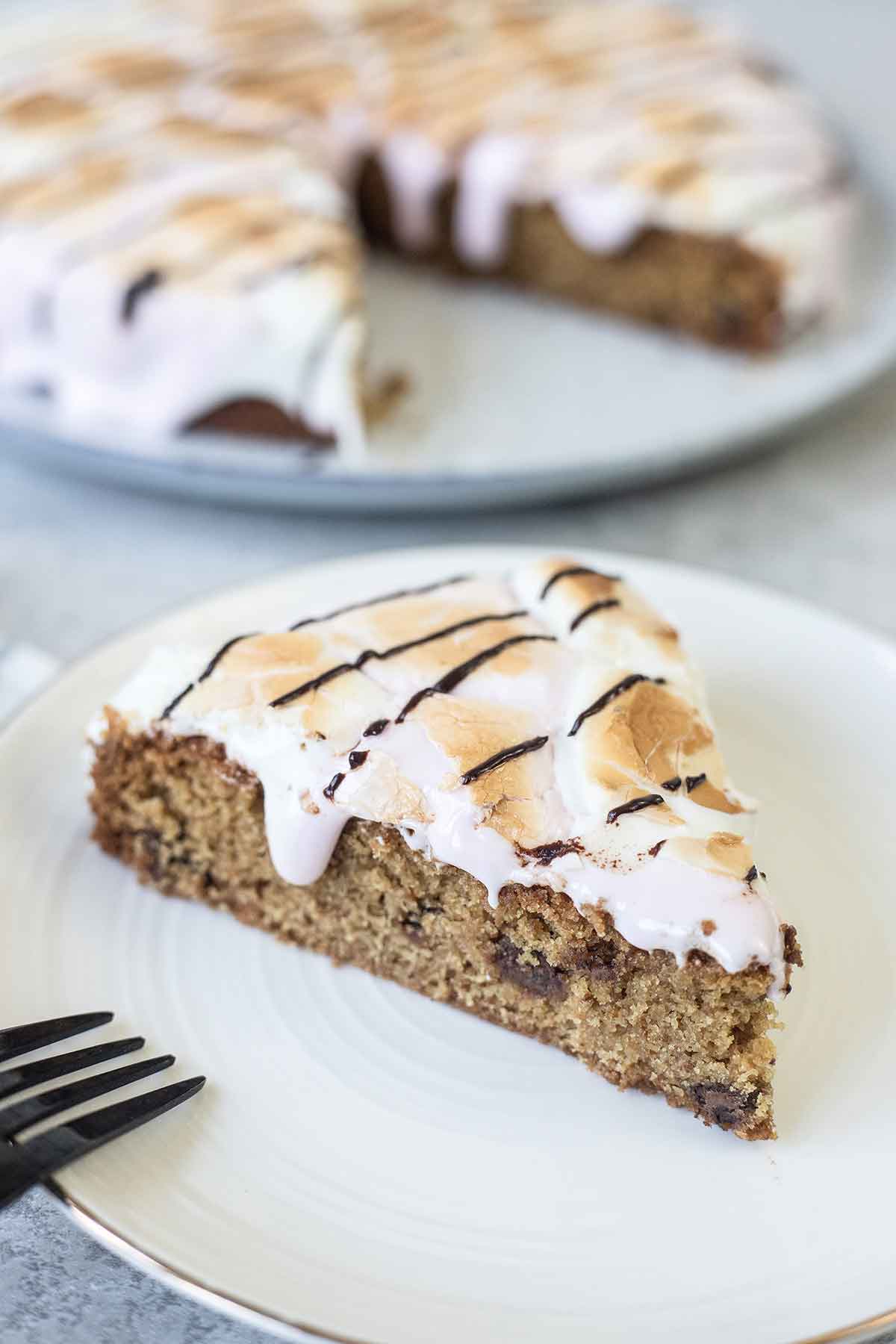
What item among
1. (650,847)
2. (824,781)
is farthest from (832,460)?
(650,847)

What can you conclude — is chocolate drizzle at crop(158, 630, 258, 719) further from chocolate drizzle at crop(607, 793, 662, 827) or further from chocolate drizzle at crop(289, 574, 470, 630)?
chocolate drizzle at crop(607, 793, 662, 827)

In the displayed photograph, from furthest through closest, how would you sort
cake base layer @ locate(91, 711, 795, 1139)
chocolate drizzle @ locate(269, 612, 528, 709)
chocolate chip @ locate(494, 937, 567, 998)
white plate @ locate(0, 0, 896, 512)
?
white plate @ locate(0, 0, 896, 512) → chocolate drizzle @ locate(269, 612, 528, 709) → chocolate chip @ locate(494, 937, 567, 998) → cake base layer @ locate(91, 711, 795, 1139)

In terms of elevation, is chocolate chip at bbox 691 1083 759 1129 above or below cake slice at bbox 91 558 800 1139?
below

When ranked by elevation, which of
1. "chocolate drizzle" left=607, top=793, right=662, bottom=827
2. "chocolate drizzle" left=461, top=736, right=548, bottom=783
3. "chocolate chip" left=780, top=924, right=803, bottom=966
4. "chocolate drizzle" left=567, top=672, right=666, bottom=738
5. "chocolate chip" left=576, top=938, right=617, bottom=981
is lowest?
"chocolate chip" left=576, top=938, right=617, bottom=981

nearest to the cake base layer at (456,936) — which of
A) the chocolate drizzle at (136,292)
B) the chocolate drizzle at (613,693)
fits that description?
the chocolate drizzle at (613,693)

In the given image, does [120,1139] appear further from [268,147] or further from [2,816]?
[268,147]

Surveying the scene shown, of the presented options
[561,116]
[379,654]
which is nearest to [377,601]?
[379,654]

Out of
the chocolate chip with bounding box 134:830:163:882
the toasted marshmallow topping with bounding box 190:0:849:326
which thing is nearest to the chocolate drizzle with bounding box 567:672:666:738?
the chocolate chip with bounding box 134:830:163:882

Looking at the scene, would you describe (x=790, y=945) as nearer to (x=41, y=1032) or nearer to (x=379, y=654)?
(x=379, y=654)
